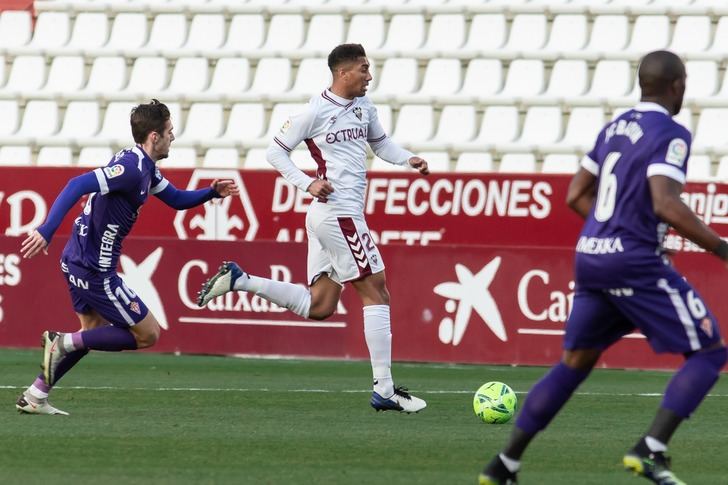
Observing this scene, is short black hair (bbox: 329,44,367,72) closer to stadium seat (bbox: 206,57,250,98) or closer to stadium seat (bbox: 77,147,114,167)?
stadium seat (bbox: 77,147,114,167)

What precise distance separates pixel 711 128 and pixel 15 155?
8532 mm

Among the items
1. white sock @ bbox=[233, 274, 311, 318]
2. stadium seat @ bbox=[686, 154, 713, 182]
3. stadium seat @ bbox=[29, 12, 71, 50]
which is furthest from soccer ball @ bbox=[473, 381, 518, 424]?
stadium seat @ bbox=[29, 12, 71, 50]

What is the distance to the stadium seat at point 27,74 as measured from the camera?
2031 centimetres

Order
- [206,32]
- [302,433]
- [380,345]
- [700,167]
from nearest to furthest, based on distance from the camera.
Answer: [302,433], [380,345], [700,167], [206,32]

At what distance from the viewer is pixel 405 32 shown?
19.5m

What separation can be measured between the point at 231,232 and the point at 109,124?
3028mm

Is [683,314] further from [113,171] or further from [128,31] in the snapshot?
[128,31]

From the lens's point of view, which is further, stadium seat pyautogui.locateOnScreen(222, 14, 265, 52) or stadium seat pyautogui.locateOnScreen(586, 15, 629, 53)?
stadium seat pyautogui.locateOnScreen(222, 14, 265, 52)

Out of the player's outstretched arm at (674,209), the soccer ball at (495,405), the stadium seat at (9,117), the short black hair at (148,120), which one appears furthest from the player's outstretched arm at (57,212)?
the stadium seat at (9,117)

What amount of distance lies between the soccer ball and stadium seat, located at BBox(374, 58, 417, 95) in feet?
32.4

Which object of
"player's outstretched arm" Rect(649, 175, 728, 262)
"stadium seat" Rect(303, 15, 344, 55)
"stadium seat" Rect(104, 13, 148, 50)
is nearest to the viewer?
"player's outstretched arm" Rect(649, 175, 728, 262)

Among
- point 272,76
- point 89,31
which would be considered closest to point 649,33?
point 272,76

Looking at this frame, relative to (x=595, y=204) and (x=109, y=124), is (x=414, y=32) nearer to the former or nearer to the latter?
(x=109, y=124)

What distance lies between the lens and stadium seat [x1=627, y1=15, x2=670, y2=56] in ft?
60.2
